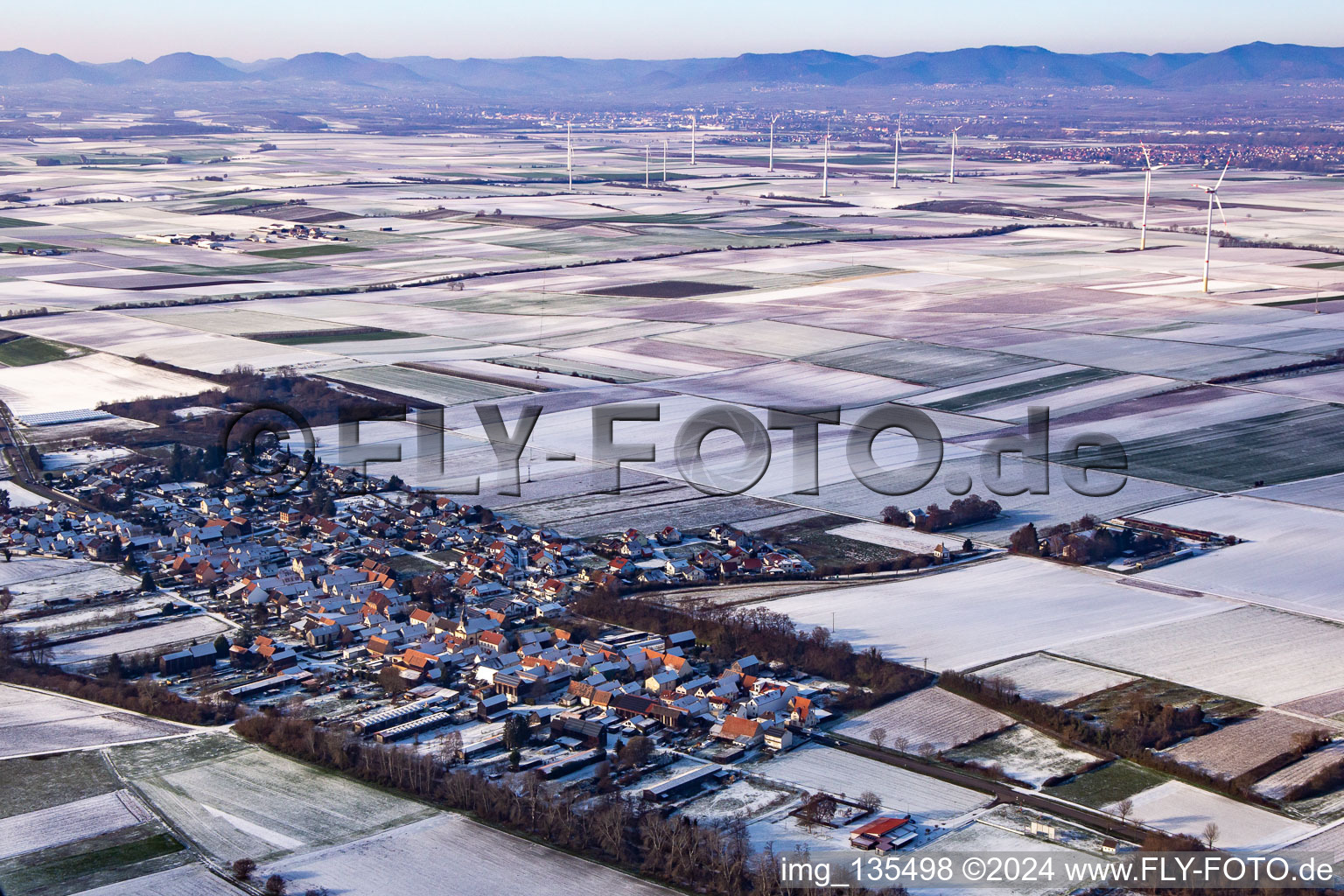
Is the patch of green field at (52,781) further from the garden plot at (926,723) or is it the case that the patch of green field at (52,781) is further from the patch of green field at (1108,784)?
the patch of green field at (1108,784)

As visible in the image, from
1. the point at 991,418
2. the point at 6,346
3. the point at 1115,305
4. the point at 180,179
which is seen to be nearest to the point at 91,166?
the point at 180,179

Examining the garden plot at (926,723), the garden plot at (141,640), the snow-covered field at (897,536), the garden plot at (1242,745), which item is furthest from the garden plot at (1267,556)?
the garden plot at (141,640)

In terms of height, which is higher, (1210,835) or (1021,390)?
(1021,390)

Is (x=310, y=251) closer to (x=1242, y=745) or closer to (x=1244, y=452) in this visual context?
(x=1244, y=452)

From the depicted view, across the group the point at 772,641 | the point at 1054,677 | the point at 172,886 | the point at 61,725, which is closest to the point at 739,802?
the point at 772,641

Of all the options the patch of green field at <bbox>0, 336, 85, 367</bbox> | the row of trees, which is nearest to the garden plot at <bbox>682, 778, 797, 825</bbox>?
the row of trees

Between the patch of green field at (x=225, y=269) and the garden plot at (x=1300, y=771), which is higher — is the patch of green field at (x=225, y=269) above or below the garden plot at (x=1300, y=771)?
above
